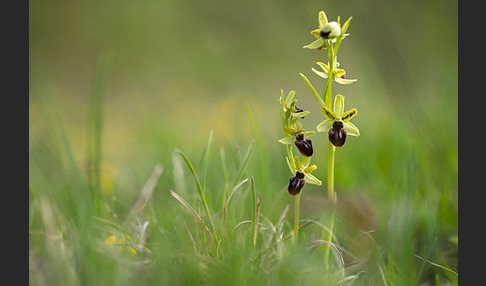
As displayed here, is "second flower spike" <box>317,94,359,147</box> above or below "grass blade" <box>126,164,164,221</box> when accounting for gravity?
above

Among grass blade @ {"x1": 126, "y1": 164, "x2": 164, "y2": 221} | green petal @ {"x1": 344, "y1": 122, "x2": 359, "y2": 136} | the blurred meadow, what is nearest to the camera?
the blurred meadow

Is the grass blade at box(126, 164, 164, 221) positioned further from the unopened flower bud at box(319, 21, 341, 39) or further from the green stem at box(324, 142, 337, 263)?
the unopened flower bud at box(319, 21, 341, 39)

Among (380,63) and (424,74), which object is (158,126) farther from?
(424,74)

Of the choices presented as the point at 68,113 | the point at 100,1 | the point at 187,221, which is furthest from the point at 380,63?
the point at 100,1

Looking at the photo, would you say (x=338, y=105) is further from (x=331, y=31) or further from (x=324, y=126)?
(x=331, y=31)

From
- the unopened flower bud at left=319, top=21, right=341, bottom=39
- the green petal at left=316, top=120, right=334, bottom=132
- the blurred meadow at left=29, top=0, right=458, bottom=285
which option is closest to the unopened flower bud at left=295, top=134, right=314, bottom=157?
the green petal at left=316, top=120, right=334, bottom=132

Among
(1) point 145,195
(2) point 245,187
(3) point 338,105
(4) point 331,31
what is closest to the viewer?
(4) point 331,31

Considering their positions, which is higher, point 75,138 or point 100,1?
point 100,1

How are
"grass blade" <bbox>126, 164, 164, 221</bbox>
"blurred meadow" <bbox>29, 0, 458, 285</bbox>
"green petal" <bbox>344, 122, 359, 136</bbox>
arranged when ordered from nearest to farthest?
"blurred meadow" <bbox>29, 0, 458, 285</bbox>, "green petal" <bbox>344, 122, 359, 136</bbox>, "grass blade" <bbox>126, 164, 164, 221</bbox>

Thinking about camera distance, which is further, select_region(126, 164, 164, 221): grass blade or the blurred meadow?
select_region(126, 164, 164, 221): grass blade

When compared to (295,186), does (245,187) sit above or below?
below

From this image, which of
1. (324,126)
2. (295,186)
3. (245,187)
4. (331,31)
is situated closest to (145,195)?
(245,187)
